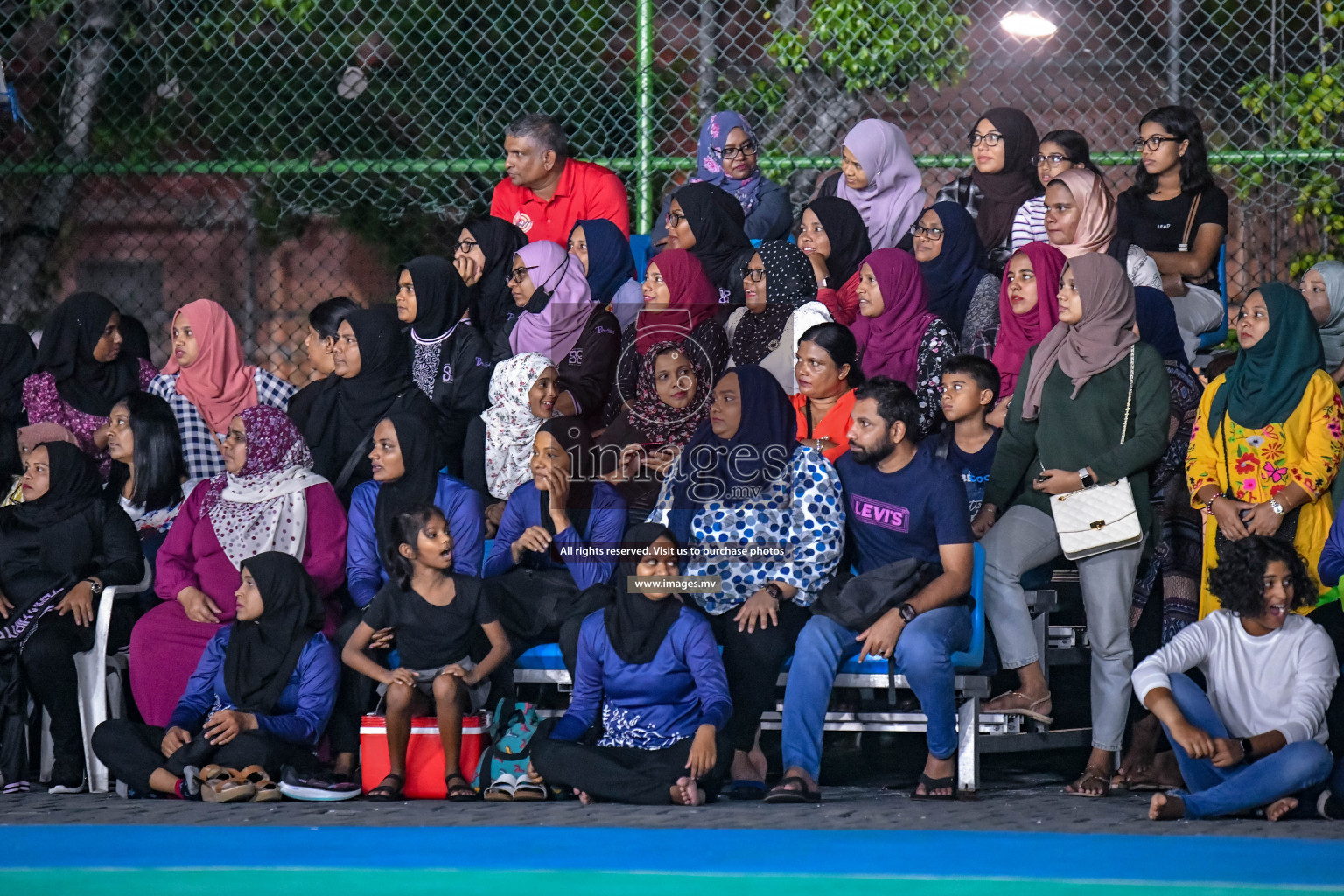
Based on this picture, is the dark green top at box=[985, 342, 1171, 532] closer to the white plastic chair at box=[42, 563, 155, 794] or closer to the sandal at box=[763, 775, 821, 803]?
the sandal at box=[763, 775, 821, 803]

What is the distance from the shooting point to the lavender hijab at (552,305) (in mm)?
Result: 5598

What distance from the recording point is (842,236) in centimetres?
568

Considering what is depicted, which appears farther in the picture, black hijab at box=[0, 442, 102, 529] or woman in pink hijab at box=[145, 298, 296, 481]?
woman in pink hijab at box=[145, 298, 296, 481]

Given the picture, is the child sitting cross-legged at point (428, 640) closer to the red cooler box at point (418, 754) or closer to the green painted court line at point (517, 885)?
the red cooler box at point (418, 754)

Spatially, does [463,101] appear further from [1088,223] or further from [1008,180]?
[1088,223]

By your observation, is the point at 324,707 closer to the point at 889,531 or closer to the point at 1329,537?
the point at 889,531

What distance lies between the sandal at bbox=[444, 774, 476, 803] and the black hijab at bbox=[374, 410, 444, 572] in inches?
33.2

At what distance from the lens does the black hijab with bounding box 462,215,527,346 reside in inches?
233

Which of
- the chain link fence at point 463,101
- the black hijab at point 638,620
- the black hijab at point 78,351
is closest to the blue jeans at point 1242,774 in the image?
the black hijab at point 638,620

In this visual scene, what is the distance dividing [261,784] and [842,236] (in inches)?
110

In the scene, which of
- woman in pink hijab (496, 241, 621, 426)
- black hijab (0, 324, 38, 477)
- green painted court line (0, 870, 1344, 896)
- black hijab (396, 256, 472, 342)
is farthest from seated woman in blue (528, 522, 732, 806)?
black hijab (0, 324, 38, 477)

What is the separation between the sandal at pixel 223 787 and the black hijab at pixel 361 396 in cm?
120

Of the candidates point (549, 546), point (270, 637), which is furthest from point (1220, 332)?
point (270, 637)

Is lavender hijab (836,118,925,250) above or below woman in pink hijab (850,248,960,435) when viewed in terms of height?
above
